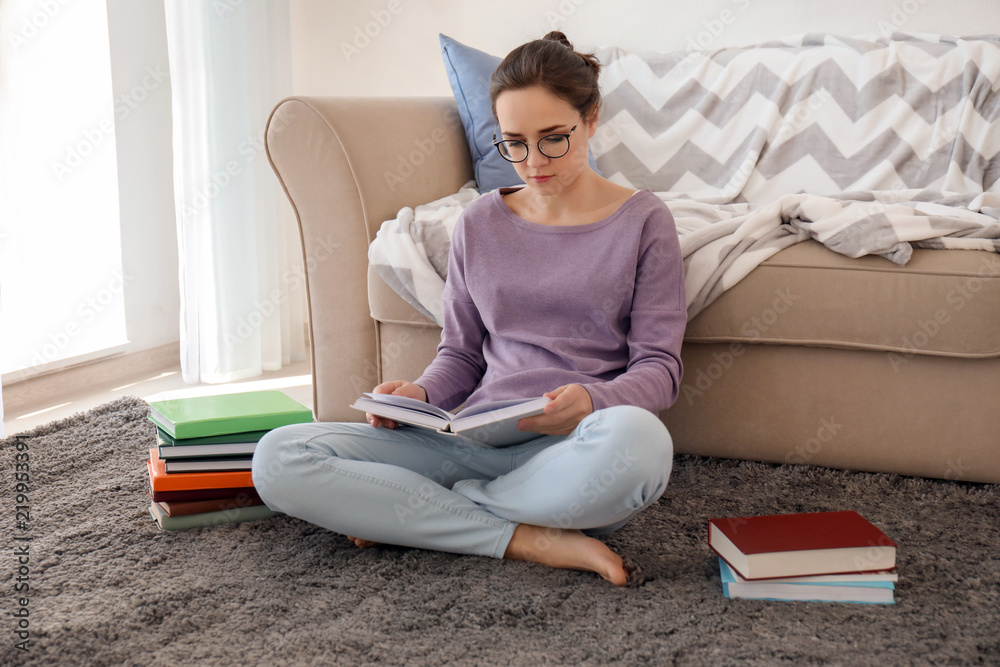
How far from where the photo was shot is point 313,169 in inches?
66.3

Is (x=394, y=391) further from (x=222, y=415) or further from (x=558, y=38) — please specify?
(x=558, y=38)

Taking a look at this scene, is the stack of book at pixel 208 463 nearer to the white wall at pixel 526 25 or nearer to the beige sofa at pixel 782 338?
the beige sofa at pixel 782 338

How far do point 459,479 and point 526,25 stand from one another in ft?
5.97

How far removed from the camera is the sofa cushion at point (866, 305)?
1.39 metres

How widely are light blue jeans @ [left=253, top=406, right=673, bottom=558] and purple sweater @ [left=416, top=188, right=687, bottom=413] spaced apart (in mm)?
96

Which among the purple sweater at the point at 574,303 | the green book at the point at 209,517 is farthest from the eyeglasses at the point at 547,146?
the green book at the point at 209,517

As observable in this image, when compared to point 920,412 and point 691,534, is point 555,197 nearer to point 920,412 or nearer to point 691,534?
point 691,534

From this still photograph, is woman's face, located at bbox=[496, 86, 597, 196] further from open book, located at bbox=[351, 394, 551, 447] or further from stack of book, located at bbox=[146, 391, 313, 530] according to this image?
stack of book, located at bbox=[146, 391, 313, 530]

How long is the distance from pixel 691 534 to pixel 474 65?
1244mm

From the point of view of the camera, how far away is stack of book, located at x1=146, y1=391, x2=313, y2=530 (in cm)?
127

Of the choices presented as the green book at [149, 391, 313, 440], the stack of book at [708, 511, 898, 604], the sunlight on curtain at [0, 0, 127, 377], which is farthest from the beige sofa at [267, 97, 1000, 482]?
the sunlight on curtain at [0, 0, 127, 377]

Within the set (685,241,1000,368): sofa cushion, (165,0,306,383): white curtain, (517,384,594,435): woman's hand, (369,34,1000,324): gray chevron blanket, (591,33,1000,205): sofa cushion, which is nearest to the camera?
(517,384,594,435): woman's hand

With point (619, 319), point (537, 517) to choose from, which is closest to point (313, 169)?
point (619, 319)

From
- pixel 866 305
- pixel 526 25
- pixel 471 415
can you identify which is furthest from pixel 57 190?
pixel 866 305
